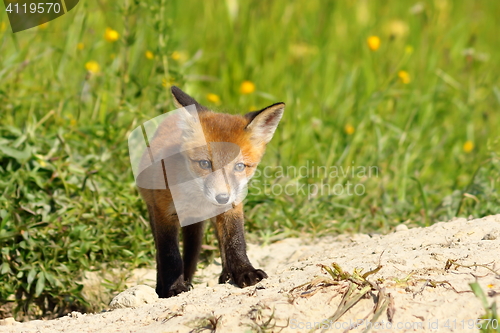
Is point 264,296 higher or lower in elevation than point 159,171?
lower

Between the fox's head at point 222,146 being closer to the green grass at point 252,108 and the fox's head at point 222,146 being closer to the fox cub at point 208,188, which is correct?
the fox cub at point 208,188

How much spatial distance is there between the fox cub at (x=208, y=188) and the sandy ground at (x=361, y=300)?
286 mm

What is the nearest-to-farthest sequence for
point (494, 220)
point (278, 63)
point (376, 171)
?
point (494, 220)
point (376, 171)
point (278, 63)

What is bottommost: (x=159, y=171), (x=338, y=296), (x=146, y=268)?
(x=146, y=268)

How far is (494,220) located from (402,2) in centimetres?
637

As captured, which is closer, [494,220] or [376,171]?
[494,220]

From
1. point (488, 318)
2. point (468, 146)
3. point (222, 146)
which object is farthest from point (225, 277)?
point (468, 146)

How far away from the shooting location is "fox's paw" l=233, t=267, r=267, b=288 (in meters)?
3.80

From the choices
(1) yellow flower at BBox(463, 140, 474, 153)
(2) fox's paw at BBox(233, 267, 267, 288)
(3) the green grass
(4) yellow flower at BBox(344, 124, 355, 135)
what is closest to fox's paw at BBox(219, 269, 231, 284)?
(2) fox's paw at BBox(233, 267, 267, 288)

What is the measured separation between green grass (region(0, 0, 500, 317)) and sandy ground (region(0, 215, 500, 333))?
1.04 metres

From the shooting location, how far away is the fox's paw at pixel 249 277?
12.5 ft

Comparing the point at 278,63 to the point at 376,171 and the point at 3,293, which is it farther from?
the point at 3,293

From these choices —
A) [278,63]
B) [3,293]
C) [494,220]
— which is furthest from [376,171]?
[3,293]

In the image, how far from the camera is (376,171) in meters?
6.07
